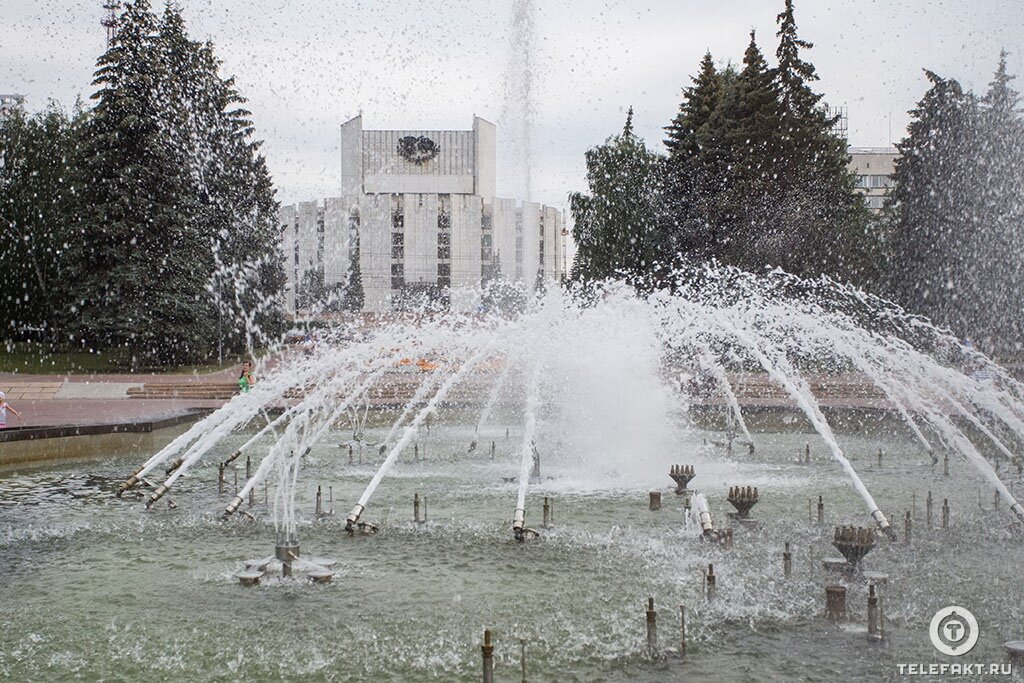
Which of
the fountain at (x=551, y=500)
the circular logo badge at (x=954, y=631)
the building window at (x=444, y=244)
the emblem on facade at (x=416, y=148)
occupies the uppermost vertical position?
the emblem on facade at (x=416, y=148)

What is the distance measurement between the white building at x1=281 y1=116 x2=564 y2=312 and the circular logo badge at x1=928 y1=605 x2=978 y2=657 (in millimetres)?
79137

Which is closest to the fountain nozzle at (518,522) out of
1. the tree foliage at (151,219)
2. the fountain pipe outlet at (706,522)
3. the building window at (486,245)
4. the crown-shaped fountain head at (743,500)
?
the fountain pipe outlet at (706,522)

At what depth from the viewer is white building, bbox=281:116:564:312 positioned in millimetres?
89562

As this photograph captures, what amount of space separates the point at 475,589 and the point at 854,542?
3446 mm

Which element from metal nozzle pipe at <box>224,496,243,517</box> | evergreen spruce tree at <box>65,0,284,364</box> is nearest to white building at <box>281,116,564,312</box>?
evergreen spruce tree at <box>65,0,284,364</box>

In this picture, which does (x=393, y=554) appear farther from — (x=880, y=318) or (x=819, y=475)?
(x=880, y=318)

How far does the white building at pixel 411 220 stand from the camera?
89562 millimetres

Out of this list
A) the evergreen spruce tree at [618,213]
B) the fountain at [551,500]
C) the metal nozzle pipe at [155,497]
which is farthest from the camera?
the evergreen spruce tree at [618,213]

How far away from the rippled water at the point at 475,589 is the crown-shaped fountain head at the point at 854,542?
306 mm

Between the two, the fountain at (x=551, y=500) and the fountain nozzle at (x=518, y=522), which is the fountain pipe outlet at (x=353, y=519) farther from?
the fountain nozzle at (x=518, y=522)

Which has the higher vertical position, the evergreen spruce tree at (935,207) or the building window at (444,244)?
the building window at (444,244)

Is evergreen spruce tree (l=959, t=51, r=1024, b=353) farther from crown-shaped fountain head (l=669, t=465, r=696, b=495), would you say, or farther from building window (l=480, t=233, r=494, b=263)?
building window (l=480, t=233, r=494, b=263)

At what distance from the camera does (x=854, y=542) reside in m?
9.39

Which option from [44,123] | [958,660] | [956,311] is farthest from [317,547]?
[44,123]
